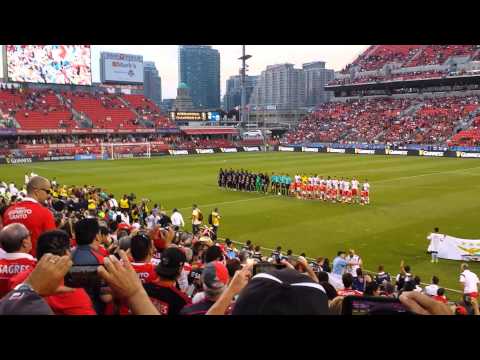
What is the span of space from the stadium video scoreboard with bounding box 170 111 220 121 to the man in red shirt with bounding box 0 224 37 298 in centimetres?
8006

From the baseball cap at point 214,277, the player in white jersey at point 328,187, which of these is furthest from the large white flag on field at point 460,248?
the baseball cap at point 214,277

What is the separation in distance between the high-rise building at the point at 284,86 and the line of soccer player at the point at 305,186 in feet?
451

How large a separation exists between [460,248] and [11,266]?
1295 cm

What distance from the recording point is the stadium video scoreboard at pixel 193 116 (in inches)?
3314

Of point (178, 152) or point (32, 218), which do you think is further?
point (178, 152)

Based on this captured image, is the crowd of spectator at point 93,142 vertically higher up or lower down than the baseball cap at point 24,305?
lower down

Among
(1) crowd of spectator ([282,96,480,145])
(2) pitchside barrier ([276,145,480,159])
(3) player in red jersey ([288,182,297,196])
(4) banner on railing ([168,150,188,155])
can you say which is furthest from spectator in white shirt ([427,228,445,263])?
(4) banner on railing ([168,150,188,155])

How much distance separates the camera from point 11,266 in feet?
13.5

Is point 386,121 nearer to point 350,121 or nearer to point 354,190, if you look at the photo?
point 350,121

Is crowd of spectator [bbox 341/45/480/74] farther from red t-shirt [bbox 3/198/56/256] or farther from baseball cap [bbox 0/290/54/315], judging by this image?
baseball cap [bbox 0/290/54/315]

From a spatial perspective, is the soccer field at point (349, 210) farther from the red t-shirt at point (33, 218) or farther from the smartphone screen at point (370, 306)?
the smartphone screen at point (370, 306)

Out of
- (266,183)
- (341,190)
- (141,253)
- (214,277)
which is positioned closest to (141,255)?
(141,253)
